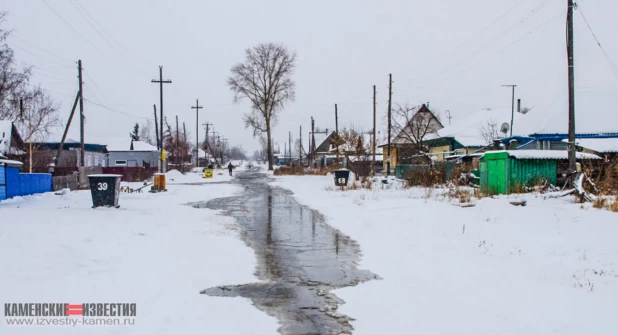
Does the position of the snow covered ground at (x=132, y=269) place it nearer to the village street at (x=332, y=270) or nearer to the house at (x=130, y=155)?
the village street at (x=332, y=270)

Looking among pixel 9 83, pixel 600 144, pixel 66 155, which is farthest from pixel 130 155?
pixel 600 144

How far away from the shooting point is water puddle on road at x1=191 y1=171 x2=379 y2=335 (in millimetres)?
5156

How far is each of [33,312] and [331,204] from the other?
1369 cm

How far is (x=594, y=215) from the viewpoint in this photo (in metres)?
10.8

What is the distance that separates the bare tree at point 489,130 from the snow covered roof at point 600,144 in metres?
13.8

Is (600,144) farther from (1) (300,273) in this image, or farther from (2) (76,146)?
(2) (76,146)

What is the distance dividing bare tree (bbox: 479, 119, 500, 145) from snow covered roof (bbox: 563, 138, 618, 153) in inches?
542

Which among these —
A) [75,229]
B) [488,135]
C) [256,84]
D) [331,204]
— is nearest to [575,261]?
[75,229]

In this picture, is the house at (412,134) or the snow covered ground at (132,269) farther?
the house at (412,134)

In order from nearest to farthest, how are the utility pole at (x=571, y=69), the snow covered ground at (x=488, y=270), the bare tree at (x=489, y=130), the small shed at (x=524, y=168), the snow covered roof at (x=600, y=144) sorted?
the snow covered ground at (x=488, y=270) → the utility pole at (x=571, y=69) → the small shed at (x=524, y=168) → the snow covered roof at (x=600, y=144) → the bare tree at (x=489, y=130)

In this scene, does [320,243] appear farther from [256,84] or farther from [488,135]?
[256,84]

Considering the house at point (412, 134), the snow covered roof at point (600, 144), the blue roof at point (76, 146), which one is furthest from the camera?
the blue roof at point (76, 146)

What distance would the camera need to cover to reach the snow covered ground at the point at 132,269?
4.89 metres

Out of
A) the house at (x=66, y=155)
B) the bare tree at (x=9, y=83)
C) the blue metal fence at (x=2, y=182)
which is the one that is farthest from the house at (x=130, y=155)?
the blue metal fence at (x=2, y=182)
